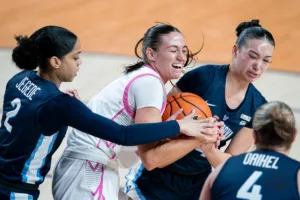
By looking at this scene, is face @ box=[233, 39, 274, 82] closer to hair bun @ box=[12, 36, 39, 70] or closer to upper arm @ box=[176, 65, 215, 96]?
upper arm @ box=[176, 65, 215, 96]

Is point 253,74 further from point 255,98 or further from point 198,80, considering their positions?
point 198,80

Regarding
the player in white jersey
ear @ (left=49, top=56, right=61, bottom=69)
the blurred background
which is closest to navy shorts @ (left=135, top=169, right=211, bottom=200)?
the player in white jersey

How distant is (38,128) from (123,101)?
0.64 meters

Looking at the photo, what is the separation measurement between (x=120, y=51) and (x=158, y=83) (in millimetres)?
5115

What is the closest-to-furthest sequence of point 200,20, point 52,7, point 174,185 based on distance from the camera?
point 174,185, point 200,20, point 52,7

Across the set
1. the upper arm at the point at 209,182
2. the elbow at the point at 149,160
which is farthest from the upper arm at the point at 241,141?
the upper arm at the point at 209,182

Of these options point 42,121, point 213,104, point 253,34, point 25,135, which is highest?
point 253,34

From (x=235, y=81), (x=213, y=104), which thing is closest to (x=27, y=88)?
(x=213, y=104)

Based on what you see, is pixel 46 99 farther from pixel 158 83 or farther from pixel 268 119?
pixel 268 119

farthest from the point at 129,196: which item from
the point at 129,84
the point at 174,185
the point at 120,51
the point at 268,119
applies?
the point at 120,51

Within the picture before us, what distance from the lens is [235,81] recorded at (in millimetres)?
5176

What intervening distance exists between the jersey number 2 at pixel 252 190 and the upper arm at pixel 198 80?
1624 mm

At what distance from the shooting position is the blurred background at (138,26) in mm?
8930

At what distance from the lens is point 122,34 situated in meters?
10.1
